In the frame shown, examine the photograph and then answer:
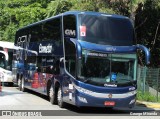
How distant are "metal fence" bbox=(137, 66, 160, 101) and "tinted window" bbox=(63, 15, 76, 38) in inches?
301

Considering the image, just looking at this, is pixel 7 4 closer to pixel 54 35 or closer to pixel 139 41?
pixel 139 41

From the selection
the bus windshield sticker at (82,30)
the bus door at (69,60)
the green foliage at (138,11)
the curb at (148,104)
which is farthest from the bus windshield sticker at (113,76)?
the green foliage at (138,11)

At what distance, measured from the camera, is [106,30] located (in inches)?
690

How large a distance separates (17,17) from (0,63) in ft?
53.7

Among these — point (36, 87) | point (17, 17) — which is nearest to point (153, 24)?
point (36, 87)

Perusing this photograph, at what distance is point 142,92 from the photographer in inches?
975

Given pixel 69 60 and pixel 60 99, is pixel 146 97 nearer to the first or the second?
pixel 60 99

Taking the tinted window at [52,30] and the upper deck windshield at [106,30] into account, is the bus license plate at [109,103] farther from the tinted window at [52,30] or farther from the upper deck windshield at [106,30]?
the tinted window at [52,30]

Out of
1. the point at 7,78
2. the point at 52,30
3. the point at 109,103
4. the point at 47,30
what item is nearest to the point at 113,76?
the point at 109,103

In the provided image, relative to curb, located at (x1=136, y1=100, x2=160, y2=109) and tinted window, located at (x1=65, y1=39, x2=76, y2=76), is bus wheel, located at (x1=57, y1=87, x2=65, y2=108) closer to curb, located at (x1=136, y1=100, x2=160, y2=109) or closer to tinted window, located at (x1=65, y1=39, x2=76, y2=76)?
tinted window, located at (x1=65, y1=39, x2=76, y2=76)

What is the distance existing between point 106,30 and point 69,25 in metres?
1.63

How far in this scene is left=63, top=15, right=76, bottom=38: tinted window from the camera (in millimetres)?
17617

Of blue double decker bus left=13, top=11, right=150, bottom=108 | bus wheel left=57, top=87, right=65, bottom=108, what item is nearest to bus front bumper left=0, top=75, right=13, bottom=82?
blue double decker bus left=13, top=11, right=150, bottom=108

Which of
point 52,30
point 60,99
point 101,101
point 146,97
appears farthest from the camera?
point 146,97
